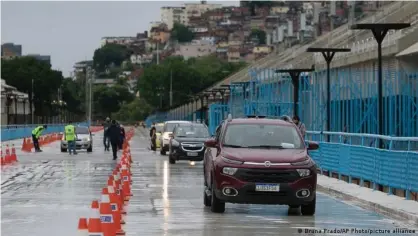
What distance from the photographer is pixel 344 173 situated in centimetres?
3002

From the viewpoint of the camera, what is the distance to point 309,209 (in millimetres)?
20203

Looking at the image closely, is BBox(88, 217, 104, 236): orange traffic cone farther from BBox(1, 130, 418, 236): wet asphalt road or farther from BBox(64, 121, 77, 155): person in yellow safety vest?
BBox(64, 121, 77, 155): person in yellow safety vest

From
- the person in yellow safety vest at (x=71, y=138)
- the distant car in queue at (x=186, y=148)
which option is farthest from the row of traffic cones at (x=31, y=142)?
the distant car in queue at (x=186, y=148)

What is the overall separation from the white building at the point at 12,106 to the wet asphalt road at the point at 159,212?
80.5 metres

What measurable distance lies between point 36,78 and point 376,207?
158048 mm

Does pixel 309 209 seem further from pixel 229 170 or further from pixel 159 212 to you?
pixel 159 212

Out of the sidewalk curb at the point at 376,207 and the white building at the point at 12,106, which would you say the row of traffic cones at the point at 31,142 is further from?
the sidewalk curb at the point at 376,207

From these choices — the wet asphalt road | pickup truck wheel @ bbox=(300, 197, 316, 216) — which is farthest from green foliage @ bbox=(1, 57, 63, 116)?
pickup truck wheel @ bbox=(300, 197, 316, 216)

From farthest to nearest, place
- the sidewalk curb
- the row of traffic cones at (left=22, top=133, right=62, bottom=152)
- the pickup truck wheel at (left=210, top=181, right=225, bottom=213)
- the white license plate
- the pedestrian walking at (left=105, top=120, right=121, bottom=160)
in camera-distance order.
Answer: the row of traffic cones at (left=22, top=133, right=62, bottom=152) < the pedestrian walking at (left=105, top=120, right=121, bottom=160) < the pickup truck wheel at (left=210, top=181, right=225, bottom=213) < the white license plate < the sidewalk curb

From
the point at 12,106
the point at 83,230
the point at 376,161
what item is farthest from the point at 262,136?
the point at 12,106

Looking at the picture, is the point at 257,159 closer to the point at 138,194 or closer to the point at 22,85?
the point at 138,194

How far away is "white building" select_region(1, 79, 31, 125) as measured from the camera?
373ft

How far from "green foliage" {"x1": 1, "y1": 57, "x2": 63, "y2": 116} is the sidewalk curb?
144m

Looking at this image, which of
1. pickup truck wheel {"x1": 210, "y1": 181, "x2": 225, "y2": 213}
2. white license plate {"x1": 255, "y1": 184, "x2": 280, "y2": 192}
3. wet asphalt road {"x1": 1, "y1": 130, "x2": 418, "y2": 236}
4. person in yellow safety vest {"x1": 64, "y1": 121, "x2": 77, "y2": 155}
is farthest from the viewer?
person in yellow safety vest {"x1": 64, "y1": 121, "x2": 77, "y2": 155}
